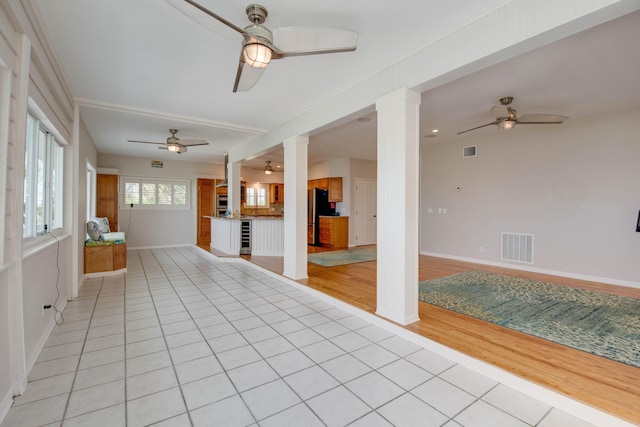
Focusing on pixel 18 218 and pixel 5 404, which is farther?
pixel 18 218

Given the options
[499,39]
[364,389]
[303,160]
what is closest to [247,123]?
[303,160]

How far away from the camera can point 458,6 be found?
220cm

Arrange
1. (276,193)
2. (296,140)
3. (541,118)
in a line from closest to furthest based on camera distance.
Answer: (541,118) < (296,140) < (276,193)

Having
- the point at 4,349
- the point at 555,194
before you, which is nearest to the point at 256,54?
the point at 4,349

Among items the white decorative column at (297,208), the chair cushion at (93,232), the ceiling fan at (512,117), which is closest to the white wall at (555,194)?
the ceiling fan at (512,117)

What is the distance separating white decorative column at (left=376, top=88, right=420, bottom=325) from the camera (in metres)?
2.92

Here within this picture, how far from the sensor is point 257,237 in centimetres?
696

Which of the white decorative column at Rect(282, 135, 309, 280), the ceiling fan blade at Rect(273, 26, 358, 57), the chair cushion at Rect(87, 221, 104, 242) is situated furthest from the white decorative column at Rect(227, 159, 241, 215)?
the ceiling fan blade at Rect(273, 26, 358, 57)

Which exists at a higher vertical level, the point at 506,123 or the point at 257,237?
the point at 506,123

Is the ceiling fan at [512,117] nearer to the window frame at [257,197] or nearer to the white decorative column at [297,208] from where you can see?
the white decorative column at [297,208]

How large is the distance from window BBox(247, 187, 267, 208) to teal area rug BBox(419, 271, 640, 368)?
727 centimetres

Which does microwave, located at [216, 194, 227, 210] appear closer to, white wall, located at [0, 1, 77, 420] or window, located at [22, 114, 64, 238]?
window, located at [22, 114, 64, 238]

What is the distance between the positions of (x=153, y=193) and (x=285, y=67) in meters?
7.55

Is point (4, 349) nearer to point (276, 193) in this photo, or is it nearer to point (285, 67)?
point (285, 67)
